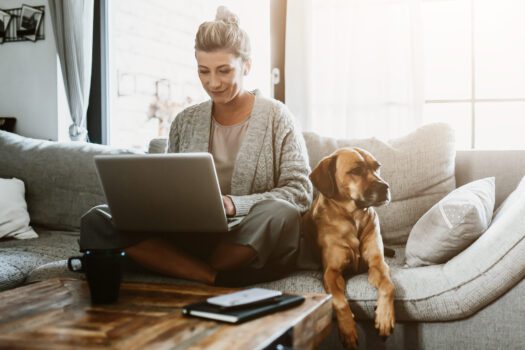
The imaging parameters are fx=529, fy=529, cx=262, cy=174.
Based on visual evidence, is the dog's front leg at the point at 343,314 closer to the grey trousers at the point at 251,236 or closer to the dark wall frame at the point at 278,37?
the grey trousers at the point at 251,236

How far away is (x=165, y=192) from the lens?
1.38m

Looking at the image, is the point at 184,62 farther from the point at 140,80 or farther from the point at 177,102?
the point at 140,80

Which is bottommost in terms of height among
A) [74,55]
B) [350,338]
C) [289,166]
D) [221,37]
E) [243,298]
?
[350,338]

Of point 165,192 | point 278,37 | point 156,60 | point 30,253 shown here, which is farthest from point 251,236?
point 156,60

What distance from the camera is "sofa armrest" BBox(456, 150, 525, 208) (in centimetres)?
206

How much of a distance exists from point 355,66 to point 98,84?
1737 mm

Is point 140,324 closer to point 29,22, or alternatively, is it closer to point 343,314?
point 343,314

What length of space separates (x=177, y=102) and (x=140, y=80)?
0.53m

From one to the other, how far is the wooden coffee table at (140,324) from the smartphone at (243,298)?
4 cm

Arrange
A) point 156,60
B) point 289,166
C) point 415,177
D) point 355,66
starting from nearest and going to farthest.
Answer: point 289,166
point 415,177
point 355,66
point 156,60

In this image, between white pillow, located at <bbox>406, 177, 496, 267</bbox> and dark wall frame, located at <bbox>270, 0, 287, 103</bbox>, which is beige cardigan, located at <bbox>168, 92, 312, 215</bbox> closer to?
white pillow, located at <bbox>406, 177, 496, 267</bbox>

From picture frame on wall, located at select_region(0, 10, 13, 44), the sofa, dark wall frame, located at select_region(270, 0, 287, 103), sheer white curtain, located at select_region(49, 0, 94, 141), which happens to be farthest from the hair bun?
picture frame on wall, located at select_region(0, 10, 13, 44)

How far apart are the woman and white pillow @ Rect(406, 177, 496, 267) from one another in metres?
0.40

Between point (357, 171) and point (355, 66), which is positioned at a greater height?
point (355, 66)
